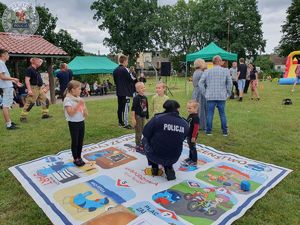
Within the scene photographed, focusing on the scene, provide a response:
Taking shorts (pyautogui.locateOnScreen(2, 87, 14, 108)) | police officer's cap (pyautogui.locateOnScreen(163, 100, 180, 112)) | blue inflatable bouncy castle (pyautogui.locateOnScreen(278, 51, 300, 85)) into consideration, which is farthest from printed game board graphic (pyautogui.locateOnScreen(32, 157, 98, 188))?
blue inflatable bouncy castle (pyautogui.locateOnScreen(278, 51, 300, 85))

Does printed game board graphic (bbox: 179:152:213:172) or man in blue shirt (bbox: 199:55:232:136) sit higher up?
man in blue shirt (bbox: 199:55:232:136)

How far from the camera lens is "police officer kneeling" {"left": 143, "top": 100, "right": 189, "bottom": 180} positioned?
11.3 ft

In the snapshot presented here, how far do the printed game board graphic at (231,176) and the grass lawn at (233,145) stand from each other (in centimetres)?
29

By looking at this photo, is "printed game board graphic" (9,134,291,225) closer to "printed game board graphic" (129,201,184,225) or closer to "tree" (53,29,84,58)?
"printed game board graphic" (129,201,184,225)

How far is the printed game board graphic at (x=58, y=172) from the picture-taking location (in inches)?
143

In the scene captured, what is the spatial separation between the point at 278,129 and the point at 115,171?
4548 mm

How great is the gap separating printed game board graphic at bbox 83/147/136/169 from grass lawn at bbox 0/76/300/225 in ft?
2.66

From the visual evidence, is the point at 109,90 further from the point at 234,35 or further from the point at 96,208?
the point at 234,35

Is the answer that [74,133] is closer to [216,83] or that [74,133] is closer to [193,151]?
[193,151]

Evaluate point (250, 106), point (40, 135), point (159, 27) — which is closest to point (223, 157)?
point (40, 135)

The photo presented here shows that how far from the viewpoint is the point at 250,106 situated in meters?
10.2

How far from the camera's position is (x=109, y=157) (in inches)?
180

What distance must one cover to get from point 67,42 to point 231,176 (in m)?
34.2

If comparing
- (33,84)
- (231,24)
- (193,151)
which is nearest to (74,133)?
(193,151)
